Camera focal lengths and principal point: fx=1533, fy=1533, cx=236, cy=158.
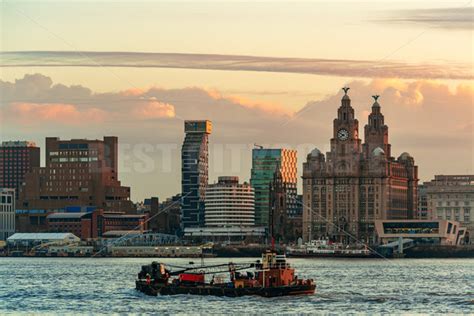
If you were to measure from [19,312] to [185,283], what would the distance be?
17073 mm

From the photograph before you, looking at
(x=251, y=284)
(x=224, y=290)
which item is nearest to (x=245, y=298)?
(x=251, y=284)

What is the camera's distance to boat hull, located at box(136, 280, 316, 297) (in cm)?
11650

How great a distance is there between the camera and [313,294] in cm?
11994

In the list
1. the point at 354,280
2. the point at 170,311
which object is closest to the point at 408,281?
the point at 354,280

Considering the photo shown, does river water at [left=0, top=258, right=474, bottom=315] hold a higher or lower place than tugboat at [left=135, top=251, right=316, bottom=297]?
lower

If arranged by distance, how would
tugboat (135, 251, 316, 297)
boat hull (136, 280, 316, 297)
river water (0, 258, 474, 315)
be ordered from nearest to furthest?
A: river water (0, 258, 474, 315)
boat hull (136, 280, 316, 297)
tugboat (135, 251, 316, 297)

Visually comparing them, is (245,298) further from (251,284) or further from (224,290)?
(224,290)

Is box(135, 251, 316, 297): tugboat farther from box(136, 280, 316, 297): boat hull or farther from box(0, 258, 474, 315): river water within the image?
box(0, 258, 474, 315): river water

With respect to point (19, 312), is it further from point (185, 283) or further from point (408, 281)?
point (408, 281)

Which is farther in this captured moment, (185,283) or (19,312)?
(185,283)

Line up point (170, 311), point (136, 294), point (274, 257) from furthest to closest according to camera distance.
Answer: point (136, 294), point (274, 257), point (170, 311)

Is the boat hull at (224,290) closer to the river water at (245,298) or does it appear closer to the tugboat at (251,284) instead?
the tugboat at (251,284)

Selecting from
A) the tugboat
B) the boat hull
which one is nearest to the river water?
the boat hull

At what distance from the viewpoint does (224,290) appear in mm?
117750
